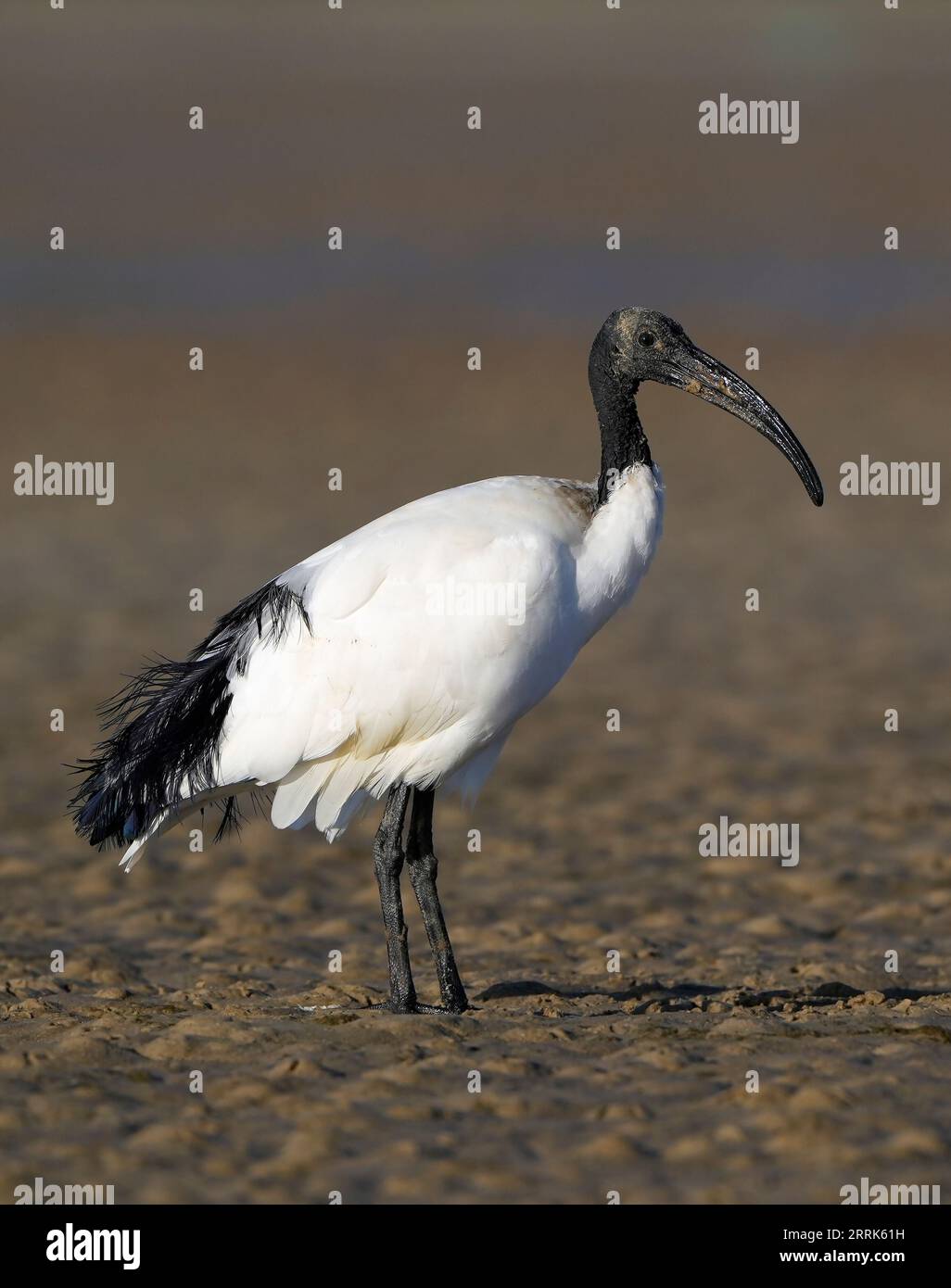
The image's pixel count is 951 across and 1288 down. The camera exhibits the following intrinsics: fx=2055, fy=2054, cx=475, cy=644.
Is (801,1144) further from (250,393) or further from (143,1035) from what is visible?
(250,393)

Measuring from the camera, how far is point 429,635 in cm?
834

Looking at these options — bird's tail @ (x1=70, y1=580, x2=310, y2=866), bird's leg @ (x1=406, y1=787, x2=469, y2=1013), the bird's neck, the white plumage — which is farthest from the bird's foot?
the bird's neck

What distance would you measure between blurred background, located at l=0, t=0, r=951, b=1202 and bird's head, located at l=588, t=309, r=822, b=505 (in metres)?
2.68

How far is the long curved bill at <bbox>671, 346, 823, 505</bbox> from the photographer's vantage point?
9039 millimetres

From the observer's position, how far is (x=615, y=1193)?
246 inches

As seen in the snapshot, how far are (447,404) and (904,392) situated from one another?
5.77 m

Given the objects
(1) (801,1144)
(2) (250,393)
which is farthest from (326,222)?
(1) (801,1144)

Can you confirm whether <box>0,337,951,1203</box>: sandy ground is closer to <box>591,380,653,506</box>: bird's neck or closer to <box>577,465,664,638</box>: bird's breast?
<box>577,465,664,638</box>: bird's breast

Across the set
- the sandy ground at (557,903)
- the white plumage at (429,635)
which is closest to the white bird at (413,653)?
the white plumage at (429,635)

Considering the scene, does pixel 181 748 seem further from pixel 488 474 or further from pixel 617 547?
pixel 488 474

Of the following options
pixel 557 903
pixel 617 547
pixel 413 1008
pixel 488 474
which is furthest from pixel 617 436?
pixel 488 474

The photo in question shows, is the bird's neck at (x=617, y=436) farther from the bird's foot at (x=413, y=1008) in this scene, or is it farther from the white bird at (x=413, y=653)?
the bird's foot at (x=413, y=1008)

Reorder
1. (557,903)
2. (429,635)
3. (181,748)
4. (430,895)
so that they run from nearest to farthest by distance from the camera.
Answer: (429,635) → (181,748) → (430,895) → (557,903)

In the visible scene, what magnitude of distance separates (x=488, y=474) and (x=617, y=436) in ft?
42.6
